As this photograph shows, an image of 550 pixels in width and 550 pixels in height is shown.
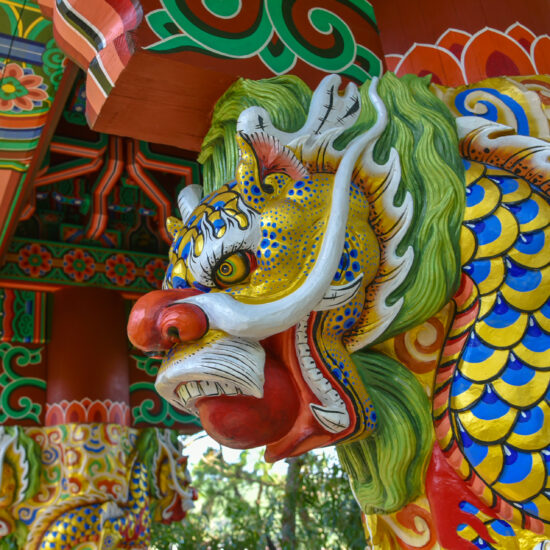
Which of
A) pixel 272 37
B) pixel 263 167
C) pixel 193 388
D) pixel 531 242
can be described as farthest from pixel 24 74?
pixel 531 242

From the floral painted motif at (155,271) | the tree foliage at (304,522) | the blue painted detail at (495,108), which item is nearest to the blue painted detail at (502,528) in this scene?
the blue painted detail at (495,108)

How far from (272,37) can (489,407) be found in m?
0.60

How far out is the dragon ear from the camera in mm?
767

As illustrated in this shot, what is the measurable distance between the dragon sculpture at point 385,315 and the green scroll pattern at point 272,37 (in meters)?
0.16

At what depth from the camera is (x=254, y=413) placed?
2.39 ft

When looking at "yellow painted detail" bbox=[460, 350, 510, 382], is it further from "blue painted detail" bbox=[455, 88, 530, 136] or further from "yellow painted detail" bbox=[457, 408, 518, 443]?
"blue painted detail" bbox=[455, 88, 530, 136]

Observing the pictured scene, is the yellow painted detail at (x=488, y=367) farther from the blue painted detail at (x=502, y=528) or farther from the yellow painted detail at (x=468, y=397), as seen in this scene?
the blue painted detail at (x=502, y=528)

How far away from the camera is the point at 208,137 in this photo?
95cm

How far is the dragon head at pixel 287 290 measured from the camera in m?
0.72

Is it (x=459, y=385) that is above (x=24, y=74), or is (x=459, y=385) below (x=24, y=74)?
below

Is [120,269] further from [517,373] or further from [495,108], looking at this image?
[517,373]

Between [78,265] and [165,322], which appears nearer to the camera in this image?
[165,322]

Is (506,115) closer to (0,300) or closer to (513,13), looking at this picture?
(513,13)

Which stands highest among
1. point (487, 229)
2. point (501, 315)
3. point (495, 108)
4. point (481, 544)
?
point (495, 108)
